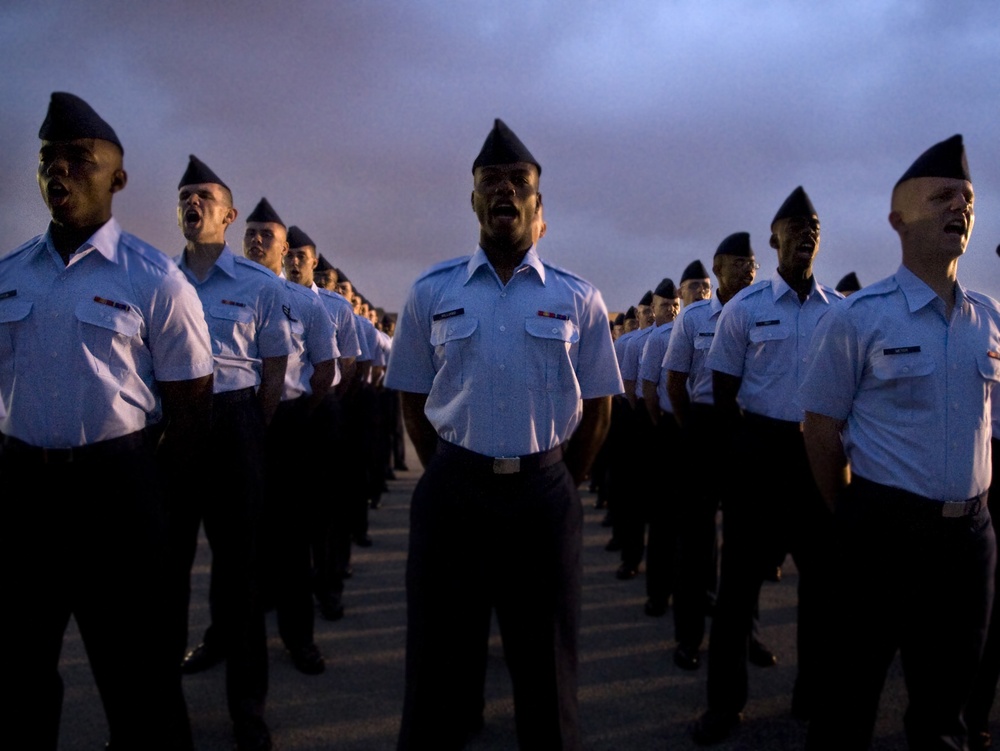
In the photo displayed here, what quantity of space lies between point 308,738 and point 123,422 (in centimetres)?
201

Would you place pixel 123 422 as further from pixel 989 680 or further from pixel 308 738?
pixel 989 680

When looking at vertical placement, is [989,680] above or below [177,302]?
below

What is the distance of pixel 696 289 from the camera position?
674 cm

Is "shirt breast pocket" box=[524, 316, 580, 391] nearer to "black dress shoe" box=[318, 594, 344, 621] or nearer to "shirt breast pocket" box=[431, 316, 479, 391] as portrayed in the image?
"shirt breast pocket" box=[431, 316, 479, 391]

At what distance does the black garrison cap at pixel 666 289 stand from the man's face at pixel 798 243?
353 centimetres

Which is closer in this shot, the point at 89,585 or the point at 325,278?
the point at 89,585

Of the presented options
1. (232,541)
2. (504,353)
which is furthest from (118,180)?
(232,541)

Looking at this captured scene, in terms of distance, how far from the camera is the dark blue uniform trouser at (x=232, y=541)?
3416 millimetres

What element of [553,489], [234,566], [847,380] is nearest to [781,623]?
[847,380]

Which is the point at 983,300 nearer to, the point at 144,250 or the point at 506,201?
the point at 506,201

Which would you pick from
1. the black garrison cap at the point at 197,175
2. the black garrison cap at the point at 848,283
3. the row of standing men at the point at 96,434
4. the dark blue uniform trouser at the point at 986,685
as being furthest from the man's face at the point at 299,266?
the black garrison cap at the point at 848,283

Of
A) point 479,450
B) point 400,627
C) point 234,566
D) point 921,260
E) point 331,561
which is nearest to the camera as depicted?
point 479,450

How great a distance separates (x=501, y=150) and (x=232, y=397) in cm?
198

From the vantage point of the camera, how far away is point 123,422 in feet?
8.15
